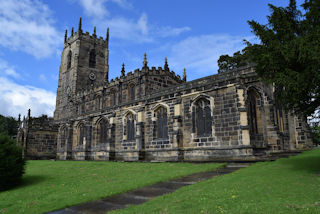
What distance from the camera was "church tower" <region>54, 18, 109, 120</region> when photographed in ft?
168

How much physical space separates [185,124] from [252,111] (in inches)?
206

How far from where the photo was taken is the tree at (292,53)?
8.51m

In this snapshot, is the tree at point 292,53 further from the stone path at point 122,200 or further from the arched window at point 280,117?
the arched window at point 280,117

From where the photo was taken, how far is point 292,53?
8906mm

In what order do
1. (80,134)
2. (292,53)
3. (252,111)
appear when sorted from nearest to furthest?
(292,53), (252,111), (80,134)

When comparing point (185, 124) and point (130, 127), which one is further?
point (130, 127)

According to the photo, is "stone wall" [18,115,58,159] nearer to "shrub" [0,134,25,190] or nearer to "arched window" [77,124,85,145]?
"arched window" [77,124,85,145]

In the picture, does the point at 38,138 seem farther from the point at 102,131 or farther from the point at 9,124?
the point at 9,124

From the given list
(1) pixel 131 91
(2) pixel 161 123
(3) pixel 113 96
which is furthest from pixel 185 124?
(3) pixel 113 96

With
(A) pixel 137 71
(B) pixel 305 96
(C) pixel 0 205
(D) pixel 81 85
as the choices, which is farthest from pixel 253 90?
(D) pixel 81 85

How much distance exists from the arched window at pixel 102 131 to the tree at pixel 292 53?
2050 centimetres

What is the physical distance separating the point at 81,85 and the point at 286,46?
47422 mm

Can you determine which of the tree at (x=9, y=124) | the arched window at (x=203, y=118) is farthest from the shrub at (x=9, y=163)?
the tree at (x=9, y=124)

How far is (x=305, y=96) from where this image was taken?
29.8 ft
